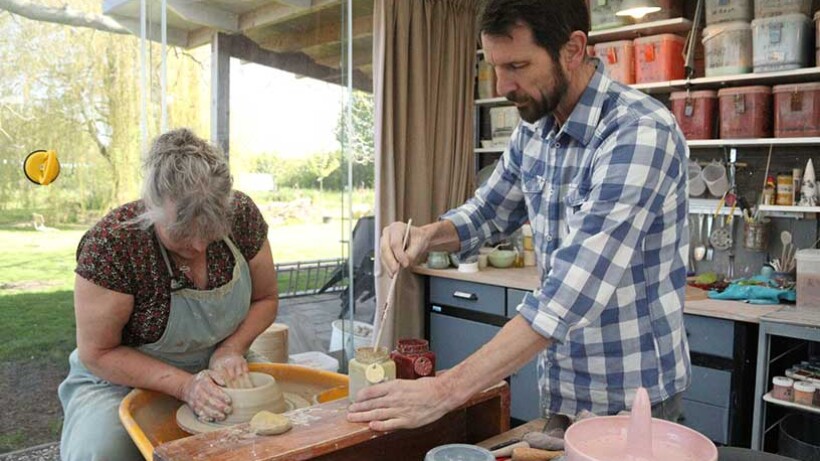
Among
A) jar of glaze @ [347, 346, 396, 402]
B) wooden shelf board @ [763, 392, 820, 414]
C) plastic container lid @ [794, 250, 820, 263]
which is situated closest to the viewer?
jar of glaze @ [347, 346, 396, 402]

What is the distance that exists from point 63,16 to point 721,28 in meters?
2.96

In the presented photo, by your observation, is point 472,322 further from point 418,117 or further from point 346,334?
point 418,117

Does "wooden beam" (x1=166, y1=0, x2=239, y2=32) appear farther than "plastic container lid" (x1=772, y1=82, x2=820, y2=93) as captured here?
Yes

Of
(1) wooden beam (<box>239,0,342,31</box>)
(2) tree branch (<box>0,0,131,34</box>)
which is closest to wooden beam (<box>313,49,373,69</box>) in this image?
(1) wooden beam (<box>239,0,342,31</box>)

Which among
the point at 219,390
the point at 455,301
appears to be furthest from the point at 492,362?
the point at 455,301

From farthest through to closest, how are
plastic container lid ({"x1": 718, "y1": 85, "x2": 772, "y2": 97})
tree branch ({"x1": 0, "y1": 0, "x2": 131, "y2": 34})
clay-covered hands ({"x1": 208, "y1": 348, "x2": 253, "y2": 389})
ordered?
1. plastic container lid ({"x1": 718, "y1": 85, "x2": 772, "y2": 97})
2. tree branch ({"x1": 0, "y1": 0, "x2": 131, "y2": 34})
3. clay-covered hands ({"x1": 208, "y1": 348, "x2": 253, "y2": 389})

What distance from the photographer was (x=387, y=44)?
3.60 meters

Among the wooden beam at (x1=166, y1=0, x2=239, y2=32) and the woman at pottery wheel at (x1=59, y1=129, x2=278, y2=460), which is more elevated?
the wooden beam at (x1=166, y1=0, x2=239, y2=32)

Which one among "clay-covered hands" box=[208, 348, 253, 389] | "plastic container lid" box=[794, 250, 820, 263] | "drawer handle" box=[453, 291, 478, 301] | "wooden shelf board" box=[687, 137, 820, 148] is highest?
"wooden shelf board" box=[687, 137, 820, 148]

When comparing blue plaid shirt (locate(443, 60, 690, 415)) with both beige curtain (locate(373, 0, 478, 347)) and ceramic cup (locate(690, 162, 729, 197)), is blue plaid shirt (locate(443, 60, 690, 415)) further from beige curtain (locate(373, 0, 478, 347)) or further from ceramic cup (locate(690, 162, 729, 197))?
beige curtain (locate(373, 0, 478, 347))

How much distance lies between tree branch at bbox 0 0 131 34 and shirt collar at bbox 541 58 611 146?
8.00ft

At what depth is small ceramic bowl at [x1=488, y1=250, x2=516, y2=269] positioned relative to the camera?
12.0 feet

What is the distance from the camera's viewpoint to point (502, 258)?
365 centimetres

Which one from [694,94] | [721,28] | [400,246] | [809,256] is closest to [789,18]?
[721,28]
